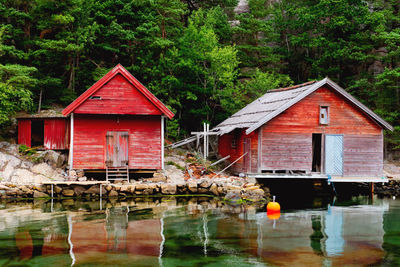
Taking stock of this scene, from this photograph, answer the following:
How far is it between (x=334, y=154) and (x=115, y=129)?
13.3m

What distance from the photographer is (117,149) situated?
2503cm

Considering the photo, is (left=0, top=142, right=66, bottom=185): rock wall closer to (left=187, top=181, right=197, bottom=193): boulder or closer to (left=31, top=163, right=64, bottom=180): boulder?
(left=31, top=163, right=64, bottom=180): boulder

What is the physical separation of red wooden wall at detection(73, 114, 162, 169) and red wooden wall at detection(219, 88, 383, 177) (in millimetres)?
6135

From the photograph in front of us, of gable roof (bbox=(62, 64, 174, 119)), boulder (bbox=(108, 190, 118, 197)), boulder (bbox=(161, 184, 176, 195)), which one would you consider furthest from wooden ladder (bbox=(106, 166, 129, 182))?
gable roof (bbox=(62, 64, 174, 119))

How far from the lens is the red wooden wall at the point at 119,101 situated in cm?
2450

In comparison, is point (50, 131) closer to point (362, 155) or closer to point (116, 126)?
point (116, 126)

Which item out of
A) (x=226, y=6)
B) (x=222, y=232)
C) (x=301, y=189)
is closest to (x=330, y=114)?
(x=301, y=189)

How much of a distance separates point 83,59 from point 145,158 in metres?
16.3

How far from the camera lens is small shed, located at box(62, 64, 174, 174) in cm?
2450

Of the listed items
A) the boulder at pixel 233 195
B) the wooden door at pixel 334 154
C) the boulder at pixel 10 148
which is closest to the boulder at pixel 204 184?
the boulder at pixel 233 195

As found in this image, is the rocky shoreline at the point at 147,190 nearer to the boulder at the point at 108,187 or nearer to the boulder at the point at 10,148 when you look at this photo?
the boulder at the point at 108,187

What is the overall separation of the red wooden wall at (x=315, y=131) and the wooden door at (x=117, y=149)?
7.75 m

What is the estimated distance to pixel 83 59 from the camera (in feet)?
123

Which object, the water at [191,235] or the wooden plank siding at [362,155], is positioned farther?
the wooden plank siding at [362,155]
